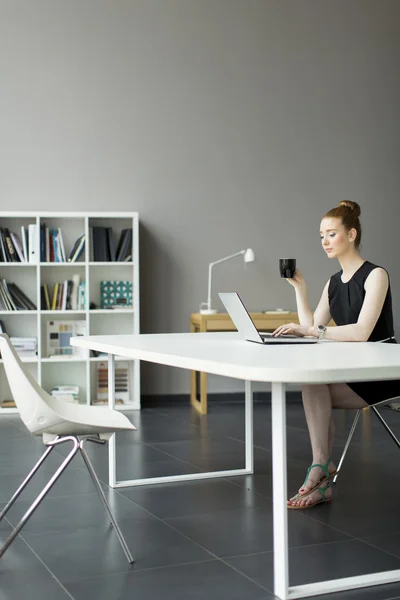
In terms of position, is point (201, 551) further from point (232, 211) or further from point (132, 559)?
point (232, 211)

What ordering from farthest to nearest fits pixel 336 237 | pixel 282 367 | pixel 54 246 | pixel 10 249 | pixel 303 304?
pixel 54 246, pixel 10 249, pixel 303 304, pixel 336 237, pixel 282 367

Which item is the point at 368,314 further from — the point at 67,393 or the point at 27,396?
the point at 67,393

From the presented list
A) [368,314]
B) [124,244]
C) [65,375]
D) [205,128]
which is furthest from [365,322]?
[205,128]

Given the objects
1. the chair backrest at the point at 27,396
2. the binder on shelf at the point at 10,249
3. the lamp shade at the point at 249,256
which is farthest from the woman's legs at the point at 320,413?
the binder on shelf at the point at 10,249

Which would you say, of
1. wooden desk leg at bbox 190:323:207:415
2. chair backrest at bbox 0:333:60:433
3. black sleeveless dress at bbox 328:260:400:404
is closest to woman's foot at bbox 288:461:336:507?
black sleeveless dress at bbox 328:260:400:404

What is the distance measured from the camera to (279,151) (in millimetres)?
6848

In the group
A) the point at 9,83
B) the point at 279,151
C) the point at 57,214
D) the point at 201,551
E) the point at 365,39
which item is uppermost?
the point at 365,39

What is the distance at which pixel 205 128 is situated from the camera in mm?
6691

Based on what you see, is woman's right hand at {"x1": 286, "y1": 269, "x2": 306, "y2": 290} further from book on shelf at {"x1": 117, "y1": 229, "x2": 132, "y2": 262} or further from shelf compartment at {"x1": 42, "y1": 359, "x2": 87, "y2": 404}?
shelf compartment at {"x1": 42, "y1": 359, "x2": 87, "y2": 404}

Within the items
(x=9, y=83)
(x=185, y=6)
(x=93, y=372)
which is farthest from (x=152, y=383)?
(x=185, y=6)

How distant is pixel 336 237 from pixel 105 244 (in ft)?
10.1

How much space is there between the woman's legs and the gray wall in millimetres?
3493

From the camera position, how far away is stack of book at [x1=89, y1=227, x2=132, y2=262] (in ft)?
20.5

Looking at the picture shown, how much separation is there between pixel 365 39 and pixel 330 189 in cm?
139
